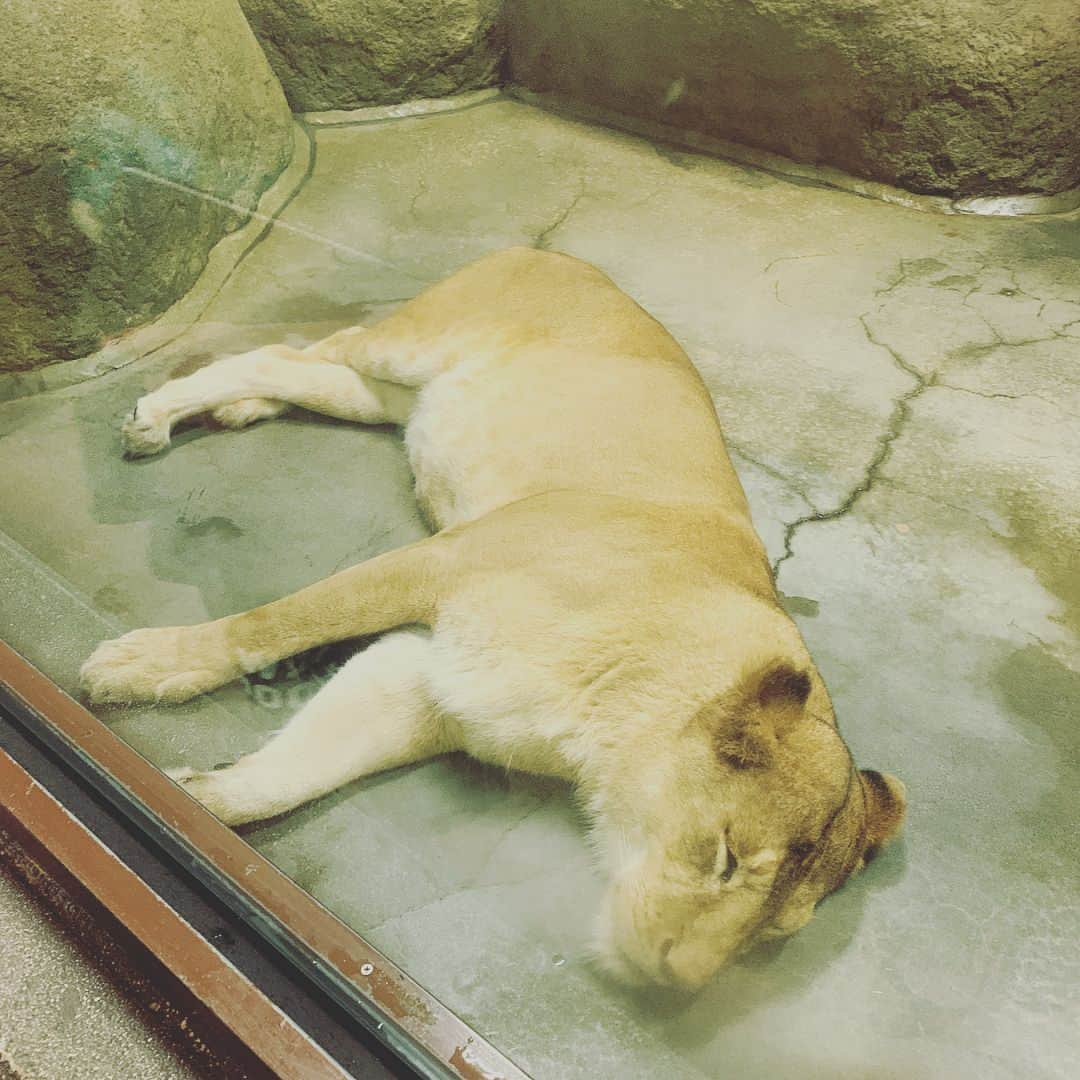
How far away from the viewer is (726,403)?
3137 mm

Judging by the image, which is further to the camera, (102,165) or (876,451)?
(876,451)

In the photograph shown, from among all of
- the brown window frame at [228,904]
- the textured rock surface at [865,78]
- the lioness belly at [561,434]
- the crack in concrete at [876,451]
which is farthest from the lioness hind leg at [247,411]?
the textured rock surface at [865,78]

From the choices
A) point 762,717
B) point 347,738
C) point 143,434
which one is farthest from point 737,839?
point 143,434

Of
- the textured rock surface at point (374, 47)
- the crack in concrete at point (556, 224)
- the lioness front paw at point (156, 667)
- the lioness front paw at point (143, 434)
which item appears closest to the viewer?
the lioness front paw at point (156, 667)

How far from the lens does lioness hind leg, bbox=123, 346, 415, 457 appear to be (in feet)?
9.25

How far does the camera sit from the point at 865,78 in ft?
14.0

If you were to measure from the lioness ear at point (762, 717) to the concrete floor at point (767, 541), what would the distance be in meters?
0.33

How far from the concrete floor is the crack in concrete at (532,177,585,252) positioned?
2cm

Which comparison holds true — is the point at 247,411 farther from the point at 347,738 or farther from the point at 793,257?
the point at 793,257

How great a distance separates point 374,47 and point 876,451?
3.05 m

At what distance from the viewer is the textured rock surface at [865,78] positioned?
4.09 metres

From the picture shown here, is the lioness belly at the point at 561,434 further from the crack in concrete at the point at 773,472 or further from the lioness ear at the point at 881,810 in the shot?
the lioness ear at the point at 881,810

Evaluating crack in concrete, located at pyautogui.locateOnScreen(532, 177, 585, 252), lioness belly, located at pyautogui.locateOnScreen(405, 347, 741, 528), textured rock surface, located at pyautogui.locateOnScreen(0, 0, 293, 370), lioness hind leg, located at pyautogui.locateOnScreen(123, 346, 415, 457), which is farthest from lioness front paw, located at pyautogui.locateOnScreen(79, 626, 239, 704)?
crack in concrete, located at pyautogui.locateOnScreen(532, 177, 585, 252)

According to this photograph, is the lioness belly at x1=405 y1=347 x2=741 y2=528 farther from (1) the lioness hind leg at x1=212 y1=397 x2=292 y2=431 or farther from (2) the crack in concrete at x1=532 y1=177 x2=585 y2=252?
(2) the crack in concrete at x1=532 y1=177 x2=585 y2=252
